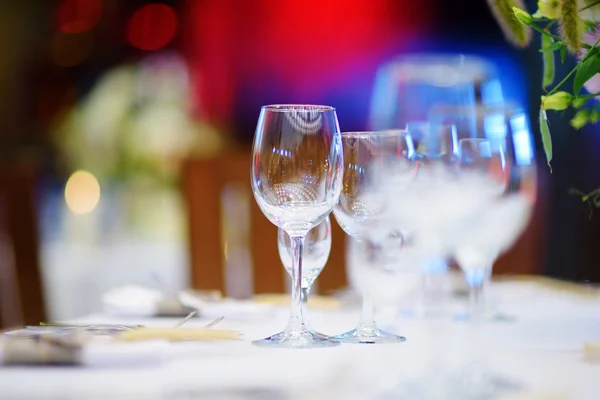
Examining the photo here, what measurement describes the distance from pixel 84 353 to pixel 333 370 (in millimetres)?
198

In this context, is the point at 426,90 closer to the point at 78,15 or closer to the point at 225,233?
the point at 225,233

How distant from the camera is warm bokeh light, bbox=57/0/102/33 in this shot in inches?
204

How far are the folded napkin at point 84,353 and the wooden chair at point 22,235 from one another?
110 cm

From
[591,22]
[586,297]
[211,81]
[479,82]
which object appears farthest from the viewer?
[211,81]

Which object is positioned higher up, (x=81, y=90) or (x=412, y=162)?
(x=81, y=90)

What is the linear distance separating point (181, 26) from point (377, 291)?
4.34m

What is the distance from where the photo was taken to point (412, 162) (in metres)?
0.85

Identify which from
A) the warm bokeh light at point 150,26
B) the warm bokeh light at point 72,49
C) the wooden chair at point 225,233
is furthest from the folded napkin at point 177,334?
the warm bokeh light at point 72,49

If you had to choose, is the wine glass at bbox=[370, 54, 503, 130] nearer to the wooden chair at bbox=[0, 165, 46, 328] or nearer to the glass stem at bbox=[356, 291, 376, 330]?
the glass stem at bbox=[356, 291, 376, 330]

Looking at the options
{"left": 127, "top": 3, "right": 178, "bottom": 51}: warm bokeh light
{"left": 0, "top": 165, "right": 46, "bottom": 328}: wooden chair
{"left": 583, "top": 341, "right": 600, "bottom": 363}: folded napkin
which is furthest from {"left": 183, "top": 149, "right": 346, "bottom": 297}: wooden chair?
{"left": 127, "top": 3, "right": 178, "bottom": 51}: warm bokeh light

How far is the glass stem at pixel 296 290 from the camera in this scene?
776 millimetres

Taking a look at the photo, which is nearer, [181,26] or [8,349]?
[8,349]

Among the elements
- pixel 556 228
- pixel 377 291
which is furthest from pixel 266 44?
pixel 377 291

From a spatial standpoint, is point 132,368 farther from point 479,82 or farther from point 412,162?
point 479,82
